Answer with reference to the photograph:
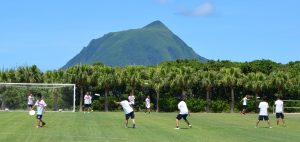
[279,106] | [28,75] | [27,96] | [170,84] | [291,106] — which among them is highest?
[28,75]

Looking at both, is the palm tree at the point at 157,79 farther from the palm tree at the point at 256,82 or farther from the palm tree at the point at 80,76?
the palm tree at the point at 256,82

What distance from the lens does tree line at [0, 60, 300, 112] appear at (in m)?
68.9

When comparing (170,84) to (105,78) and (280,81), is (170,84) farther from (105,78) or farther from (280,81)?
(280,81)

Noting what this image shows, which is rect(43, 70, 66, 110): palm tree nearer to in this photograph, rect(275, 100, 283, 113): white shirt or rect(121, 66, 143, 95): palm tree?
rect(121, 66, 143, 95): palm tree

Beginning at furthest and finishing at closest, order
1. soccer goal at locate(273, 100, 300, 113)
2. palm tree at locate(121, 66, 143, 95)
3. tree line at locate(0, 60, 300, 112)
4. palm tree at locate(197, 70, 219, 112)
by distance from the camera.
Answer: palm tree at locate(197, 70, 219, 112)
palm tree at locate(121, 66, 143, 95)
tree line at locate(0, 60, 300, 112)
soccer goal at locate(273, 100, 300, 113)

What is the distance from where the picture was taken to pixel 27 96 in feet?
196

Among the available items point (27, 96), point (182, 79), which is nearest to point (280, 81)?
point (182, 79)

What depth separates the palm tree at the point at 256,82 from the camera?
69.2 meters

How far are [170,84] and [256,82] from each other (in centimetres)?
984

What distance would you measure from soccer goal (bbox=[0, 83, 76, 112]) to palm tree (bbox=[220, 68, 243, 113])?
1911 cm

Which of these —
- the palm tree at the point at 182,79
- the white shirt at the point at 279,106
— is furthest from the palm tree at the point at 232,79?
the white shirt at the point at 279,106

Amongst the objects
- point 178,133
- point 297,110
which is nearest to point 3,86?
point 297,110

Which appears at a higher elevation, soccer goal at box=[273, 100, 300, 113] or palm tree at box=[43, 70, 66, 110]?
palm tree at box=[43, 70, 66, 110]

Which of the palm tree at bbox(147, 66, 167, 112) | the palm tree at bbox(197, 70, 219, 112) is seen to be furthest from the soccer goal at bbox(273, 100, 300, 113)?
the palm tree at bbox(147, 66, 167, 112)
